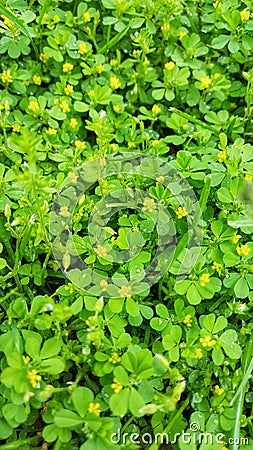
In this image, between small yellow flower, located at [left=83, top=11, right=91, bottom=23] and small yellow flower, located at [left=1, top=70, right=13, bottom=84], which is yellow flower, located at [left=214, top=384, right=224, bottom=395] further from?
Answer: small yellow flower, located at [left=83, top=11, right=91, bottom=23]

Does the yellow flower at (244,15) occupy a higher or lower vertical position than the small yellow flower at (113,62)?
higher

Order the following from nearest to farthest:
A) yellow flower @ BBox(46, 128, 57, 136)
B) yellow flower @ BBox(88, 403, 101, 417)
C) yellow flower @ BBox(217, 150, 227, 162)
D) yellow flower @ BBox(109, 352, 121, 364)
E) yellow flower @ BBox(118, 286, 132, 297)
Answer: yellow flower @ BBox(88, 403, 101, 417) → yellow flower @ BBox(109, 352, 121, 364) → yellow flower @ BBox(118, 286, 132, 297) → yellow flower @ BBox(217, 150, 227, 162) → yellow flower @ BBox(46, 128, 57, 136)

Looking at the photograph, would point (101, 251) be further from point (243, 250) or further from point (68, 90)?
point (68, 90)

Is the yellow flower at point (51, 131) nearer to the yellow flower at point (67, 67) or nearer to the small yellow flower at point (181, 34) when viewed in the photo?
the yellow flower at point (67, 67)

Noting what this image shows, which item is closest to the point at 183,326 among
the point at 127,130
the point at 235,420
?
the point at 235,420

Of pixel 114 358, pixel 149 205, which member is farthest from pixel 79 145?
pixel 114 358

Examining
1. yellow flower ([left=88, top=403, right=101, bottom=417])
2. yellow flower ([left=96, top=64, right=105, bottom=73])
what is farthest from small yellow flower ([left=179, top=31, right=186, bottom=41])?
yellow flower ([left=88, top=403, right=101, bottom=417])

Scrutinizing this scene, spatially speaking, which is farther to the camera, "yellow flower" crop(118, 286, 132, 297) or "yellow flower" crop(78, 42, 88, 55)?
"yellow flower" crop(78, 42, 88, 55)

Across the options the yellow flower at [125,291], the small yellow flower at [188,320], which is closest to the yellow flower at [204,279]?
the small yellow flower at [188,320]
